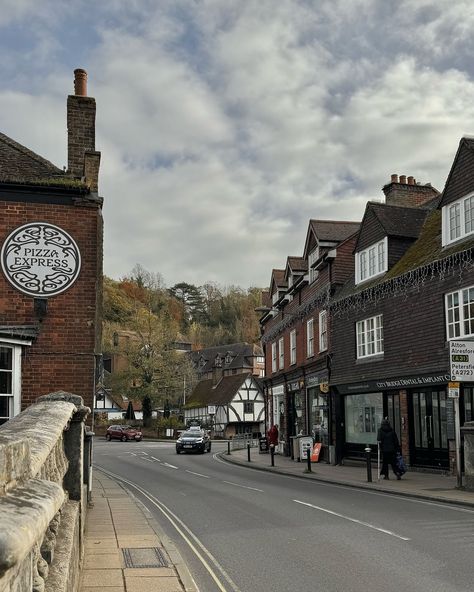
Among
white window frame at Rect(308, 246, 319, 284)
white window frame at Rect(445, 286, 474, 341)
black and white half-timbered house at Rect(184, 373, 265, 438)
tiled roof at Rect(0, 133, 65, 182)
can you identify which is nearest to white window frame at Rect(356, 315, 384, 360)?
white window frame at Rect(445, 286, 474, 341)

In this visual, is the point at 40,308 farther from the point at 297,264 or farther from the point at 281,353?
the point at 281,353

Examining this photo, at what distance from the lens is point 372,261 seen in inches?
1053

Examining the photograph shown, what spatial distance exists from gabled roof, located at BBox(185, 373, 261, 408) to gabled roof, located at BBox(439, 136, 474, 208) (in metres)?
51.2

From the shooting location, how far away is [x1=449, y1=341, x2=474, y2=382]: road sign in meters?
16.3

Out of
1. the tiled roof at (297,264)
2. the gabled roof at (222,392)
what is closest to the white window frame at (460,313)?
the tiled roof at (297,264)

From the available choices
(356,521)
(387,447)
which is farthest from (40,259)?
(387,447)

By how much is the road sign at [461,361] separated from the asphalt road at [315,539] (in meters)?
3.37

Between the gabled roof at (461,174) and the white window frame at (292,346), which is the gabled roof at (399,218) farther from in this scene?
the white window frame at (292,346)

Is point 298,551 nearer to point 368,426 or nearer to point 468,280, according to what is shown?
point 468,280

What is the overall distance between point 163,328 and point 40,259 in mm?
57694

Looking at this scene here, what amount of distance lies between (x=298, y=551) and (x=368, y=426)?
17775 mm

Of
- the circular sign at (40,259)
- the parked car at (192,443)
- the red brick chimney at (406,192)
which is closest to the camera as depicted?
the circular sign at (40,259)

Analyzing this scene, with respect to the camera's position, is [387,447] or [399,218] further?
[399,218]

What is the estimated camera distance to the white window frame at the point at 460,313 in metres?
19.8
